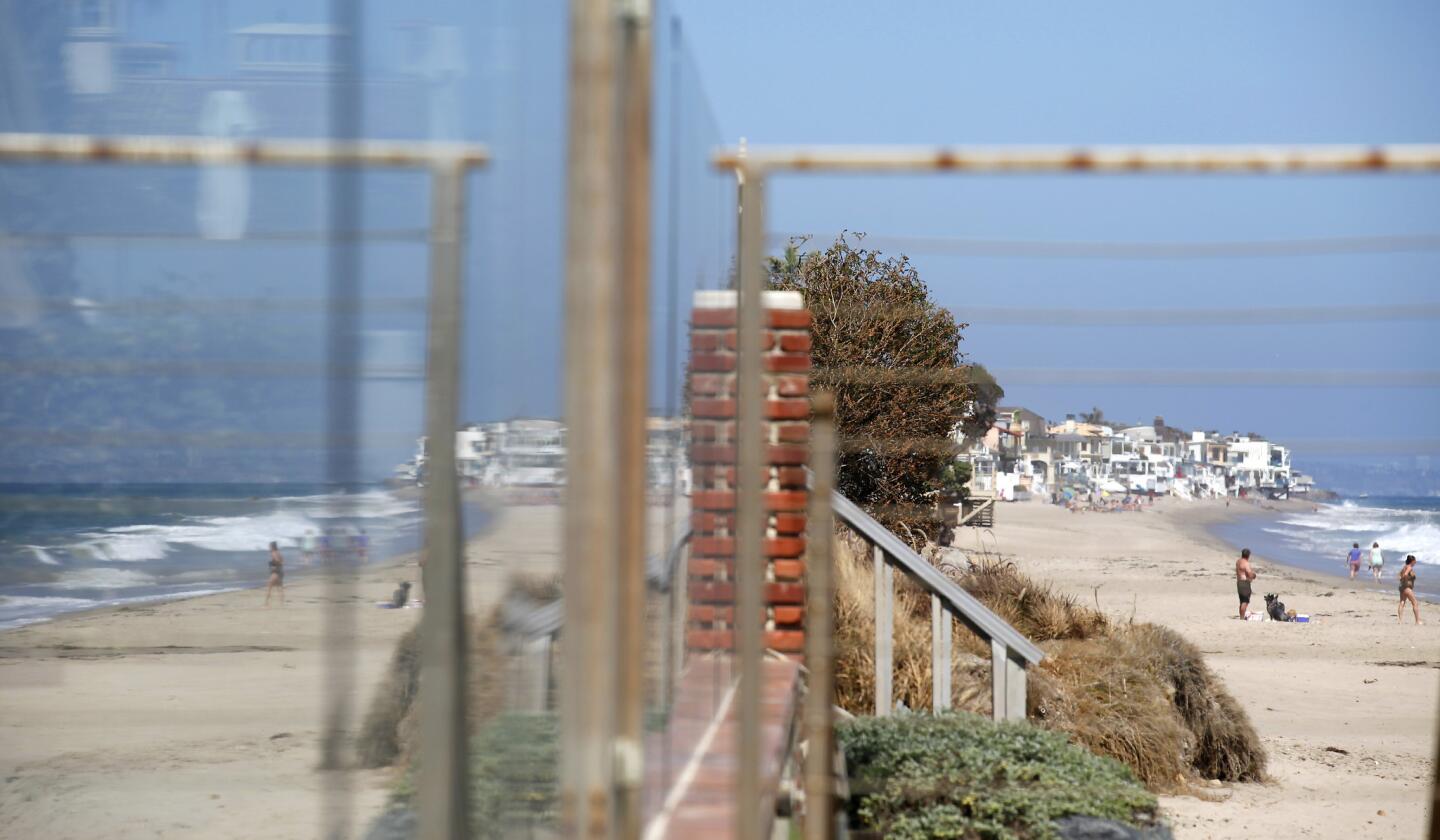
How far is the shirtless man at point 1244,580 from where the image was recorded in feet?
22.0

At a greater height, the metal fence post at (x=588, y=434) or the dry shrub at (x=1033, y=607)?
the metal fence post at (x=588, y=434)

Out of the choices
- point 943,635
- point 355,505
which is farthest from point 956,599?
point 355,505

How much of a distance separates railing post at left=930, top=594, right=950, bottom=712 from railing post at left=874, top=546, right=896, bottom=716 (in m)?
0.16

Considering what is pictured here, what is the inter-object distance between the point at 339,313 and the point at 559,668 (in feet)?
1.05

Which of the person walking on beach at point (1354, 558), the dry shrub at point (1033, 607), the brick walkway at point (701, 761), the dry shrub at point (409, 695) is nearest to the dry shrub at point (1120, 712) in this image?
the dry shrub at point (1033, 607)

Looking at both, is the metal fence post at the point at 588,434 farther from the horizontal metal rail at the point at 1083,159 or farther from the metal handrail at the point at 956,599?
the metal handrail at the point at 956,599

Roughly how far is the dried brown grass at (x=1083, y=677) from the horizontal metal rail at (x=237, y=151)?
15.2ft

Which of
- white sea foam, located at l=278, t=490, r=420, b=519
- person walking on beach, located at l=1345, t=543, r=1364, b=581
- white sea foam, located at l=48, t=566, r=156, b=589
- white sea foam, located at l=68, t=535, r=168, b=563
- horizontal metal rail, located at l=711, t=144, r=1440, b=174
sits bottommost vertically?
person walking on beach, located at l=1345, t=543, r=1364, b=581

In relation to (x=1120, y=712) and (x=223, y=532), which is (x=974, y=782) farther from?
(x=223, y=532)

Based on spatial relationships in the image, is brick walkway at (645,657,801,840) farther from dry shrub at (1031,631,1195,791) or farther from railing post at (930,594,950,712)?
dry shrub at (1031,631,1195,791)

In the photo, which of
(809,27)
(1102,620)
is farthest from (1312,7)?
(1102,620)

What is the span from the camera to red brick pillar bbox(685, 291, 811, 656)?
2.05 m

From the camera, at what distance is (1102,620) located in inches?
273

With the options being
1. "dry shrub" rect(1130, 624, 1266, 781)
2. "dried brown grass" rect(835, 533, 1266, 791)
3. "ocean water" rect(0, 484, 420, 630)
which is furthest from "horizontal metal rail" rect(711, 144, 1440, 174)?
"dry shrub" rect(1130, 624, 1266, 781)
